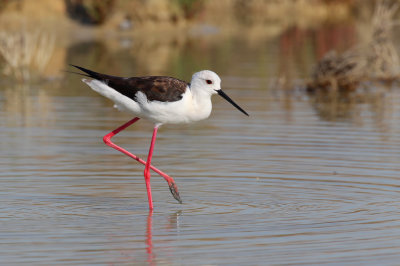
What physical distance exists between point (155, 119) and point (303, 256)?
264 cm

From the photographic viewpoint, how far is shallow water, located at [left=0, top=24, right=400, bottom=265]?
7.26 meters

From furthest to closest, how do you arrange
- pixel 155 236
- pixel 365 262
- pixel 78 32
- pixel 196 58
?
pixel 78 32 → pixel 196 58 → pixel 155 236 → pixel 365 262

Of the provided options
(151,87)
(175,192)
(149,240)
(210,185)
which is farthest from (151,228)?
(210,185)

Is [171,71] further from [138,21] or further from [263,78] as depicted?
[138,21]

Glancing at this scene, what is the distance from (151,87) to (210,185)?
5.12ft

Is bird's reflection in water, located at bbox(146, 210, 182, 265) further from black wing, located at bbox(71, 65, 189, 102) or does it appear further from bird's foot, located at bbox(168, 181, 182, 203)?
black wing, located at bbox(71, 65, 189, 102)

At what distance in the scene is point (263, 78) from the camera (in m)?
21.2

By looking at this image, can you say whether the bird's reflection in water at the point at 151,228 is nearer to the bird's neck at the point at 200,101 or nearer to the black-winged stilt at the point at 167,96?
the black-winged stilt at the point at 167,96

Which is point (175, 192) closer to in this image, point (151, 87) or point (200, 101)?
point (200, 101)

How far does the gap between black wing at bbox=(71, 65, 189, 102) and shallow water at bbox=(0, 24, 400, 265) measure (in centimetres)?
105

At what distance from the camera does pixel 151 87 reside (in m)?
8.97

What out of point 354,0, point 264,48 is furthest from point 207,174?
point 354,0

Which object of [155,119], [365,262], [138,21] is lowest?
[365,262]

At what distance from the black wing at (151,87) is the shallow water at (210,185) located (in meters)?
1.05
